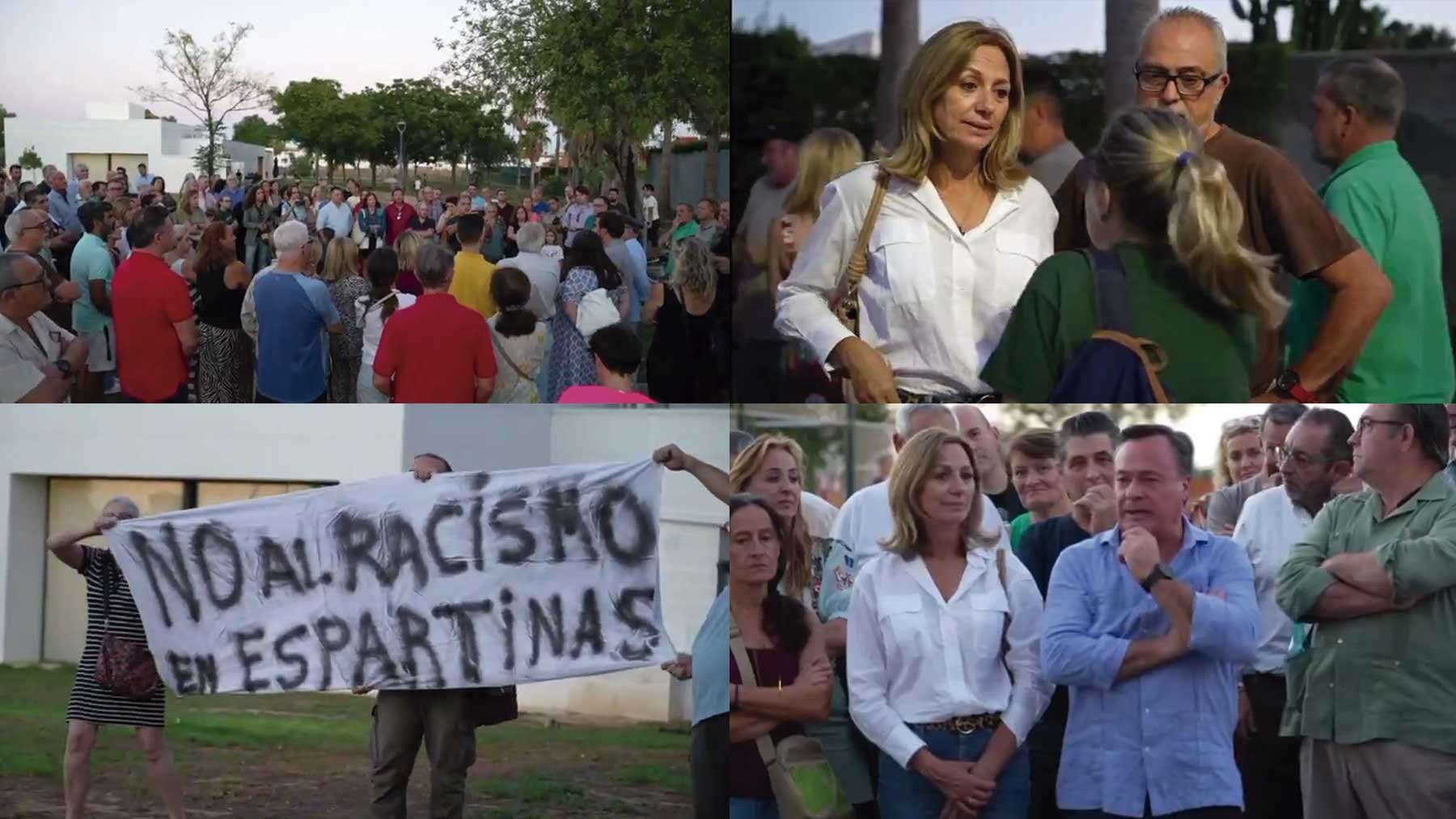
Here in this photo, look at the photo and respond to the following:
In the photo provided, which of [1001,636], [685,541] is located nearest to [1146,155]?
[1001,636]

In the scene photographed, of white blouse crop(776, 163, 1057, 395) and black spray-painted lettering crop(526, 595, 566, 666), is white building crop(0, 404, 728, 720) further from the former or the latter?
white blouse crop(776, 163, 1057, 395)

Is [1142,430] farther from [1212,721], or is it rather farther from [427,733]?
[427,733]

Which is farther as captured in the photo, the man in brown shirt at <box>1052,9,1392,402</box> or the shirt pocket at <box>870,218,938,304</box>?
the shirt pocket at <box>870,218,938,304</box>

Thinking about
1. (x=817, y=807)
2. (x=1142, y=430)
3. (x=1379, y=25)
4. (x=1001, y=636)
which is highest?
(x=1379, y=25)

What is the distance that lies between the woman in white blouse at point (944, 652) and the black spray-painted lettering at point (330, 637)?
6.44ft

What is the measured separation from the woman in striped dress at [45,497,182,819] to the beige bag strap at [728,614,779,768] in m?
2.27

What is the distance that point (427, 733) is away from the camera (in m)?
6.92

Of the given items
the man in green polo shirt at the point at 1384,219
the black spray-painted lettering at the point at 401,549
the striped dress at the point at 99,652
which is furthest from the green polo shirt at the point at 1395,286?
the striped dress at the point at 99,652

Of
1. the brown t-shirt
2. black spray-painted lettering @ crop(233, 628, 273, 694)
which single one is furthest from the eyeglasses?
black spray-painted lettering @ crop(233, 628, 273, 694)

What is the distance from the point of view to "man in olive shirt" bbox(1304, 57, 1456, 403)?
632 cm

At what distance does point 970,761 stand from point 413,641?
2.13 meters

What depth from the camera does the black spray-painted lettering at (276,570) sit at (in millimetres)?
7027

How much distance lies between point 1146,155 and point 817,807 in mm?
2574

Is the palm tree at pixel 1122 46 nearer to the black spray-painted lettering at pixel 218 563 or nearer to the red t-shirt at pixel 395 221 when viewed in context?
the red t-shirt at pixel 395 221
